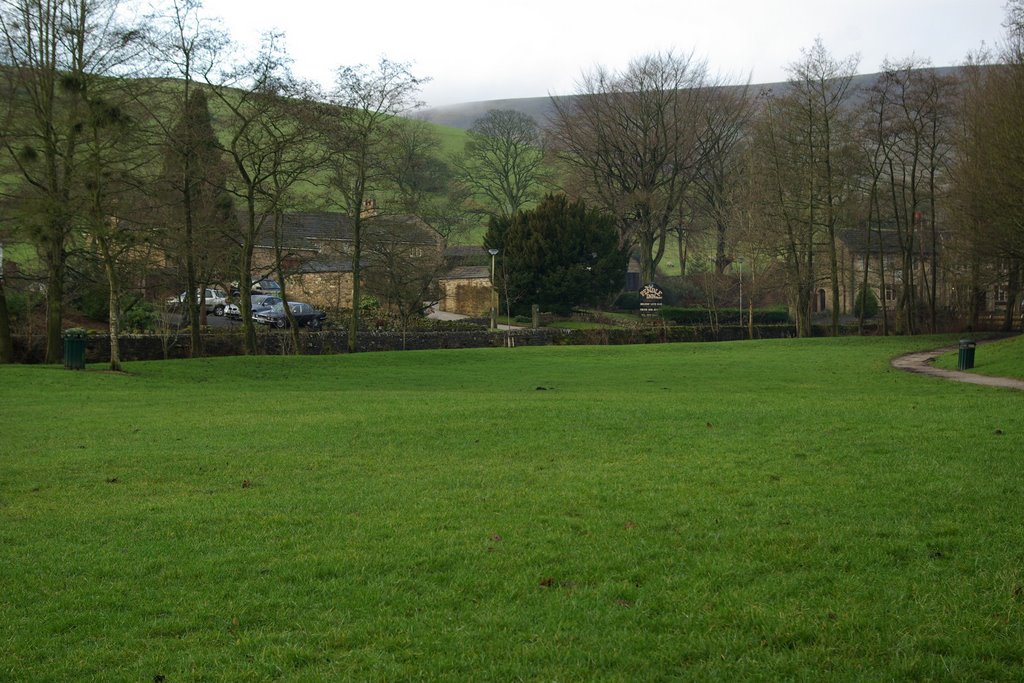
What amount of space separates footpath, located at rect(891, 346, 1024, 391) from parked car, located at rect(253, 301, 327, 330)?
31.3 m

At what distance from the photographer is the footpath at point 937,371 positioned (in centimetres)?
2335

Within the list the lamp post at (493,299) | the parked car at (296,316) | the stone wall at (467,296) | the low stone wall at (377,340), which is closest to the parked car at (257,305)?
the parked car at (296,316)

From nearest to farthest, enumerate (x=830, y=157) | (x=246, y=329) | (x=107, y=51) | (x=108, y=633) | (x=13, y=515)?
1. (x=108, y=633)
2. (x=13, y=515)
3. (x=107, y=51)
4. (x=246, y=329)
5. (x=830, y=157)

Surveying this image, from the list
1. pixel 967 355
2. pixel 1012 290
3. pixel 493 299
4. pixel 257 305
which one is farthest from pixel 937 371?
pixel 257 305

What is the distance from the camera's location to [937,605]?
17.9ft

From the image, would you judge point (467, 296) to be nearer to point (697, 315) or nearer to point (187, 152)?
point (697, 315)

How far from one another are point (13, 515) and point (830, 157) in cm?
5177

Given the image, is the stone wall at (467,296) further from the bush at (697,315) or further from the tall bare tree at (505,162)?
the bush at (697,315)

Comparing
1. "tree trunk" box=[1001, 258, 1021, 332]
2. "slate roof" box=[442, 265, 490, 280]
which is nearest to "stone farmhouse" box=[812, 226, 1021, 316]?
"tree trunk" box=[1001, 258, 1021, 332]

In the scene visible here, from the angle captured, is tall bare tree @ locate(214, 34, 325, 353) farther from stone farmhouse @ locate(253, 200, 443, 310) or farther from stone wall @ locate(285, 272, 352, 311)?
stone wall @ locate(285, 272, 352, 311)

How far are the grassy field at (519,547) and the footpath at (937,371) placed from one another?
885cm

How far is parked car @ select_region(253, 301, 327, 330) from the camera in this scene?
52250mm

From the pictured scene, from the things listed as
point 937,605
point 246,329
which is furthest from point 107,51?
point 937,605

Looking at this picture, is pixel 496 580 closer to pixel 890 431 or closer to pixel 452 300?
pixel 890 431
